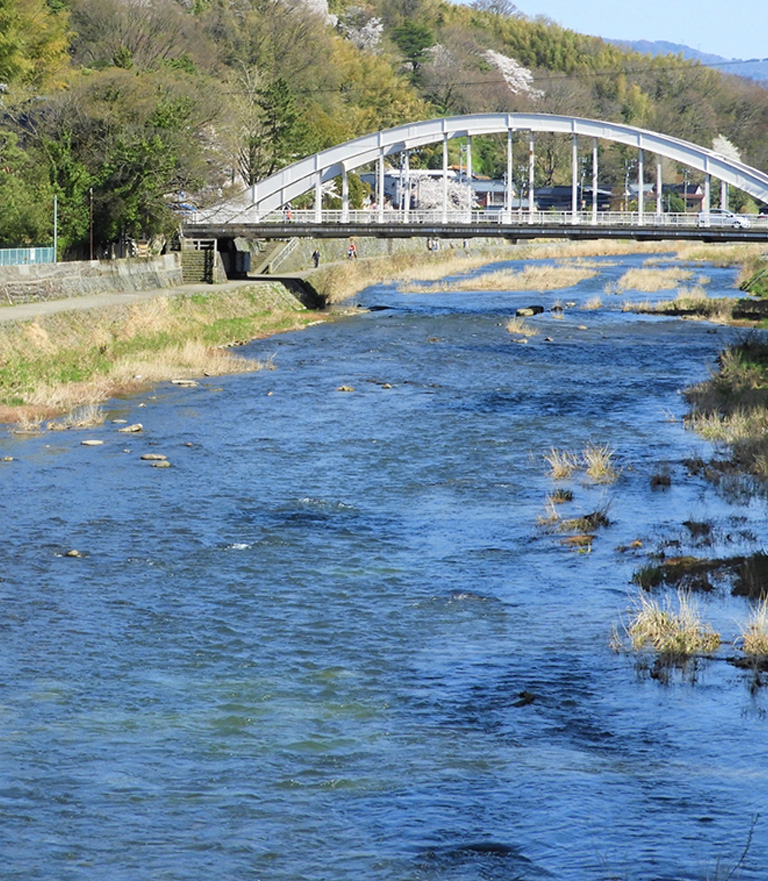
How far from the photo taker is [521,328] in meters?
48.9

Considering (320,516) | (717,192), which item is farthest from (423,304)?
(717,192)

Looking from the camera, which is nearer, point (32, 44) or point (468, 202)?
point (468, 202)

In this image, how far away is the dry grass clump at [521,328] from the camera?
48.0 metres

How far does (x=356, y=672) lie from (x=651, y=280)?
206 feet

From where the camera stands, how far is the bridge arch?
64125 mm

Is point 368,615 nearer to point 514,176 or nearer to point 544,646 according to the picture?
point 544,646

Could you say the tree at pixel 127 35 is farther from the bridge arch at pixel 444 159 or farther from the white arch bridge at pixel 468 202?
the white arch bridge at pixel 468 202

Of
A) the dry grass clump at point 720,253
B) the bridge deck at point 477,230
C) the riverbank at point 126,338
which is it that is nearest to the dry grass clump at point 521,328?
the bridge deck at point 477,230

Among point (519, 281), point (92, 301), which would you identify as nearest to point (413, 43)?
point (519, 281)

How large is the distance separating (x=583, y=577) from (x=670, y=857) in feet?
24.2

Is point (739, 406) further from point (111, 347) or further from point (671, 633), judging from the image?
point (111, 347)

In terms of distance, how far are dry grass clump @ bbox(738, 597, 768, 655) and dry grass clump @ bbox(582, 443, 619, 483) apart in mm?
8235

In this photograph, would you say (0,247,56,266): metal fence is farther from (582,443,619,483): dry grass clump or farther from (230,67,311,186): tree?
(230,67,311,186): tree

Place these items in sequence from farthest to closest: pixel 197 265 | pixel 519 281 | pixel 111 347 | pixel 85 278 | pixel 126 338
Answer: pixel 519 281 → pixel 197 265 → pixel 85 278 → pixel 126 338 → pixel 111 347
